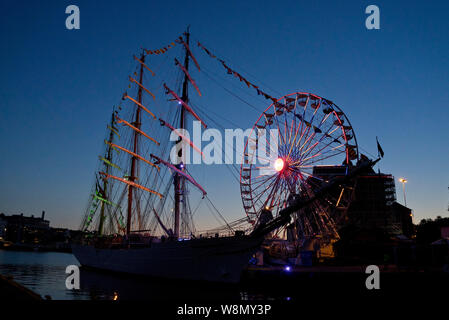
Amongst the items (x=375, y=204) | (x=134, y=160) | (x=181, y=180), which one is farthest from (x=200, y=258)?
(x=375, y=204)

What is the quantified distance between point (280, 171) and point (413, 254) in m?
14.4

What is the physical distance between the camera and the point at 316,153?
31.5 meters

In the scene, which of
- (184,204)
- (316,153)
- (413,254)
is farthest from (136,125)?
(413,254)

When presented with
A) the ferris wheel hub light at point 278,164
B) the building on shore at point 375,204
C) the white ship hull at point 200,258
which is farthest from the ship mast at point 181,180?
the building on shore at point 375,204

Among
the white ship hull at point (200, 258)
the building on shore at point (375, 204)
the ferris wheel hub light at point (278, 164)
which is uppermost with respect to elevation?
the ferris wheel hub light at point (278, 164)

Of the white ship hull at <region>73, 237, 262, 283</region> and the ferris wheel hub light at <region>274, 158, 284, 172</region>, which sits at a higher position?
the ferris wheel hub light at <region>274, 158, 284, 172</region>

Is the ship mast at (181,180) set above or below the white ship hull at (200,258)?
above

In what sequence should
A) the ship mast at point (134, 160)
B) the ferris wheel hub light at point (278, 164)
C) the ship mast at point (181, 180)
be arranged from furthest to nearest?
the ship mast at point (134, 160), the ship mast at point (181, 180), the ferris wheel hub light at point (278, 164)

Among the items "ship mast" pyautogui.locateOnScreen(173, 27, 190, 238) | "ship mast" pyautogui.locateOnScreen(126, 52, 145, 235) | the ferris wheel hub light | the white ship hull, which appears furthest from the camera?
"ship mast" pyautogui.locateOnScreen(126, 52, 145, 235)

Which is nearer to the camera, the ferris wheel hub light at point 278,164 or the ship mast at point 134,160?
the ferris wheel hub light at point 278,164

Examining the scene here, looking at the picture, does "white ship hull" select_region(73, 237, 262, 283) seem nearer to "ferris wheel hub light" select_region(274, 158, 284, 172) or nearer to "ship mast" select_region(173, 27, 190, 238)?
"ship mast" select_region(173, 27, 190, 238)

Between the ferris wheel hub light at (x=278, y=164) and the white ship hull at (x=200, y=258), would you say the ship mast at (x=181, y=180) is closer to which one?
the white ship hull at (x=200, y=258)

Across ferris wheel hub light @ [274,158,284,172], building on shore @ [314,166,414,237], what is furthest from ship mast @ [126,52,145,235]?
building on shore @ [314,166,414,237]

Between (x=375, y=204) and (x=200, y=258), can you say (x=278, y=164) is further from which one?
(x=375, y=204)
